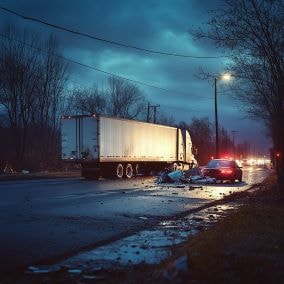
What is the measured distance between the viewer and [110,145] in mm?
36406

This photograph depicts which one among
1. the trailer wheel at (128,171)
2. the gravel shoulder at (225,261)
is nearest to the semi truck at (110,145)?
the trailer wheel at (128,171)

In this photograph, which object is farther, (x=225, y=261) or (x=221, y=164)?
(x=221, y=164)

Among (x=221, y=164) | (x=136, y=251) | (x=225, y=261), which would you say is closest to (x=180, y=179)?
(x=221, y=164)

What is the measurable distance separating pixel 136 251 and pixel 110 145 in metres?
27.7

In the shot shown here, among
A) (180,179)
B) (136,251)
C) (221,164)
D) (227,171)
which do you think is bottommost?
(136,251)

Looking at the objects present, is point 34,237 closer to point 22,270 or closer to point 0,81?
point 22,270

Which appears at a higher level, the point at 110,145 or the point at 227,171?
the point at 110,145

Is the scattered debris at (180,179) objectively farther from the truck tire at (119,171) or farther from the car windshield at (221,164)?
the truck tire at (119,171)

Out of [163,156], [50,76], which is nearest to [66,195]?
[163,156]

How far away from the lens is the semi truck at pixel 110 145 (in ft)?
116

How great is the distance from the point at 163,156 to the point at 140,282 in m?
38.8

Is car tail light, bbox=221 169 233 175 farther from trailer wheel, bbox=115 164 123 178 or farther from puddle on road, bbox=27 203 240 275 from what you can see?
puddle on road, bbox=27 203 240 275

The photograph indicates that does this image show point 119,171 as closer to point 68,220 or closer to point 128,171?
point 128,171

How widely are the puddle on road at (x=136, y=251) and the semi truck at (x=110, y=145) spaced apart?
22.6 m
